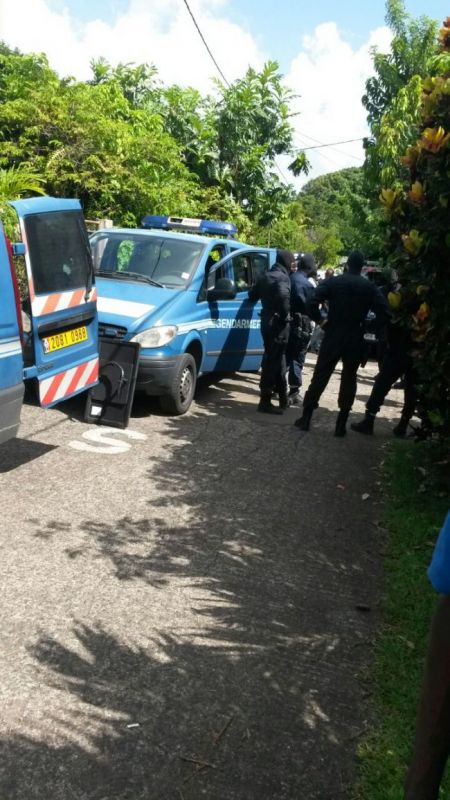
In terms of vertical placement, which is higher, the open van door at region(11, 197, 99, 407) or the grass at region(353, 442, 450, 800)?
the open van door at region(11, 197, 99, 407)

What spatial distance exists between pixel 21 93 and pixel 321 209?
226 feet

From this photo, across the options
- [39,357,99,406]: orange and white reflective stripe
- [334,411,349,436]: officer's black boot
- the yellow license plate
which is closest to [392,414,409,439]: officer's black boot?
[334,411,349,436]: officer's black boot

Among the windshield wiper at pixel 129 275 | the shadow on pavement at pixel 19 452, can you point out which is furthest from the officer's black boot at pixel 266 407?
the shadow on pavement at pixel 19 452

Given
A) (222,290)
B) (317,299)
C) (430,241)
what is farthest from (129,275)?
(430,241)

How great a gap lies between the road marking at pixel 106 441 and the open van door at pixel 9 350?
1610 millimetres

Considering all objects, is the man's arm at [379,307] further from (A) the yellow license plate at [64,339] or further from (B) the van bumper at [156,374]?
(A) the yellow license plate at [64,339]

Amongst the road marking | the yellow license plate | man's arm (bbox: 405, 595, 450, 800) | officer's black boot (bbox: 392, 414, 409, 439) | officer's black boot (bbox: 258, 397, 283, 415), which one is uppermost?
man's arm (bbox: 405, 595, 450, 800)

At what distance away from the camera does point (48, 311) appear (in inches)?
239

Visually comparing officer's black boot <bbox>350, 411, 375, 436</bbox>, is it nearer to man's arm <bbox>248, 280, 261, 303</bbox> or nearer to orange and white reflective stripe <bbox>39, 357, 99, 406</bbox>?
man's arm <bbox>248, 280, 261, 303</bbox>

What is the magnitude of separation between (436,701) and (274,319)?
305 inches

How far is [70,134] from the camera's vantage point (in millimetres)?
12203

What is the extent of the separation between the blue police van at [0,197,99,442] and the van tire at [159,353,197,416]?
1535 millimetres

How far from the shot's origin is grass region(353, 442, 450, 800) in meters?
3.07

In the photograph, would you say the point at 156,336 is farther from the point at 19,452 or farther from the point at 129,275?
the point at 19,452
